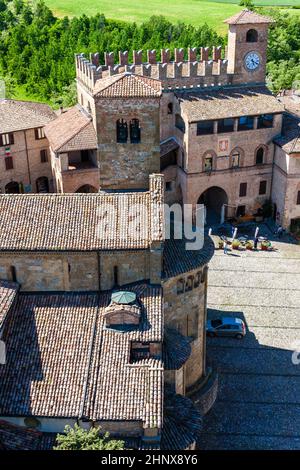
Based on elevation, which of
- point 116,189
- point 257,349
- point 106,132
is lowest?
point 257,349

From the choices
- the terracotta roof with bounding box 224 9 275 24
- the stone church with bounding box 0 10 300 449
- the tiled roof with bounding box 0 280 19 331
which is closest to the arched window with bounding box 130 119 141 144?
the stone church with bounding box 0 10 300 449

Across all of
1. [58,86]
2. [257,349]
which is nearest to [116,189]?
[257,349]

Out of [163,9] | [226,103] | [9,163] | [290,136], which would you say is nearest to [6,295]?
[9,163]

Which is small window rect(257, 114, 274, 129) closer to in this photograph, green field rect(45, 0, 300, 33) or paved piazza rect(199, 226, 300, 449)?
paved piazza rect(199, 226, 300, 449)

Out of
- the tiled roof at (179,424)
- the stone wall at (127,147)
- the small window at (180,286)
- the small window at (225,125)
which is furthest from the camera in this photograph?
the small window at (225,125)

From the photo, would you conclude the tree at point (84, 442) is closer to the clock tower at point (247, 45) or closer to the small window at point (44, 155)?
the small window at point (44, 155)

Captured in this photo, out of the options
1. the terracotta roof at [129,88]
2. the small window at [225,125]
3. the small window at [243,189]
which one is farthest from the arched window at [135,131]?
the small window at [243,189]
